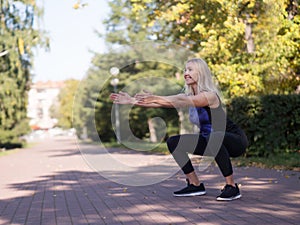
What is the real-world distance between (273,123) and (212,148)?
8.68 metres

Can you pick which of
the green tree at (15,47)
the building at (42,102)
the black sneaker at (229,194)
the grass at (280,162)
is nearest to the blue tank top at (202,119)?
the black sneaker at (229,194)

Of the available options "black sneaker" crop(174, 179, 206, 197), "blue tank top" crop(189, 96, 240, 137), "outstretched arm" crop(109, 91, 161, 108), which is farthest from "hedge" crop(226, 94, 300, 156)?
"outstretched arm" crop(109, 91, 161, 108)

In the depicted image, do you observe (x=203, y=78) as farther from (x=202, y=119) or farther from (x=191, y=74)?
(x=202, y=119)

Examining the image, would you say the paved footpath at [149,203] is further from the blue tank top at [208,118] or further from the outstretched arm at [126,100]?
the outstretched arm at [126,100]

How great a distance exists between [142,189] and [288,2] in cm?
1028

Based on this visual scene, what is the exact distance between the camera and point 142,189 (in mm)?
8664

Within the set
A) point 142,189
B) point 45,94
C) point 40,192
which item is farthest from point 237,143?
point 45,94

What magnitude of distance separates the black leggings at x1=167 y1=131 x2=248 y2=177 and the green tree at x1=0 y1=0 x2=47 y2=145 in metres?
24.9

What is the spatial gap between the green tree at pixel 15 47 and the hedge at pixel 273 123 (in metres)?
19.0

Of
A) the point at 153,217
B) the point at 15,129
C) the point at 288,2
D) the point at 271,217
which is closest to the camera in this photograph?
the point at 271,217

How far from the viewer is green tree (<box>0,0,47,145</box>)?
31878mm

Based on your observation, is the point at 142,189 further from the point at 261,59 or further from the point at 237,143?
the point at 261,59

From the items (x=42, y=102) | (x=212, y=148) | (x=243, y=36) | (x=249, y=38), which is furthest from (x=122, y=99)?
(x=42, y=102)

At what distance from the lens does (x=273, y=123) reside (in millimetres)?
15000
